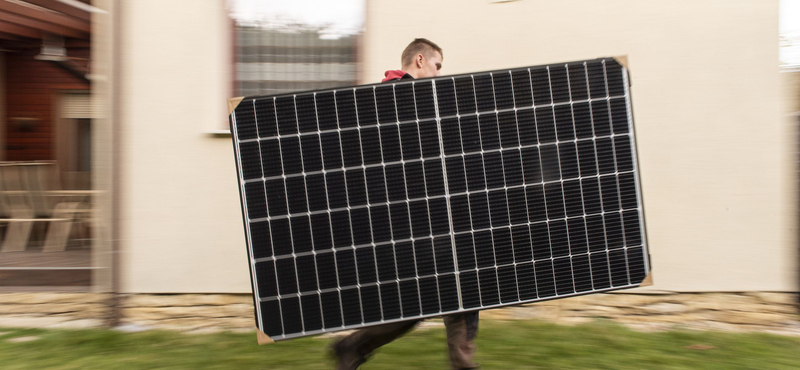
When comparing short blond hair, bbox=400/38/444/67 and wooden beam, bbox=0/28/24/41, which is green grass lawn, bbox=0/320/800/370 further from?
wooden beam, bbox=0/28/24/41

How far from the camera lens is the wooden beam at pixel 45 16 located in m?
7.52

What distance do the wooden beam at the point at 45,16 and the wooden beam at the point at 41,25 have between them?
119 millimetres

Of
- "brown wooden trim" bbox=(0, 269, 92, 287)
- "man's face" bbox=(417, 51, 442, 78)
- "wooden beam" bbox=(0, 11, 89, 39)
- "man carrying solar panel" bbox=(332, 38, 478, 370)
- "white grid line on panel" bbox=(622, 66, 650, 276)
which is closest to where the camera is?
"white grid line on panel" bbox=(622, 66, 650, 276)

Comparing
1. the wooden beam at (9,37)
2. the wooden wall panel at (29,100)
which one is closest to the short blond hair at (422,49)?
the wooden beam at (9,37)

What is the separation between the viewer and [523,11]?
192 inches

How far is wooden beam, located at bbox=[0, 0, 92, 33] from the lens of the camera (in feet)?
Answer: 24.7

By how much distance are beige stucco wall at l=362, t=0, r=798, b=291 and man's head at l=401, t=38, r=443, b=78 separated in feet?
3.94

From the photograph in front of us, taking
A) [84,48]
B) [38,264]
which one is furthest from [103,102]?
[84,48]

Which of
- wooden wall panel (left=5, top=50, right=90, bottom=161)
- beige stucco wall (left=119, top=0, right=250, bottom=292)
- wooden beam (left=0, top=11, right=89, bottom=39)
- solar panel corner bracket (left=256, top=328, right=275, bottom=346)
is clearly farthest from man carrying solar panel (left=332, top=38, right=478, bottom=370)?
wooden wall panel (left=5, top=50, right=90, bottom=161)

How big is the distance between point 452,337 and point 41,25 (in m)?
7.93

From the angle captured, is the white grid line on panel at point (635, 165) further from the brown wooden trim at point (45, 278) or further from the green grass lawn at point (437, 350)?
the brown wooden trim at point (45, 278)

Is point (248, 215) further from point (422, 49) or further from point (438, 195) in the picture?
point (422, 49)

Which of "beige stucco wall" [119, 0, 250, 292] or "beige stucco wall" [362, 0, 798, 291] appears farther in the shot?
"beige stucco wall" [119, 0, 250, 292]

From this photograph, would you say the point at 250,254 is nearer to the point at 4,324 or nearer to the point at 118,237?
the point at 118,237
